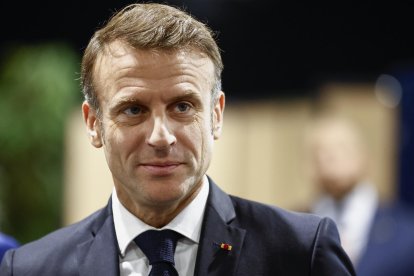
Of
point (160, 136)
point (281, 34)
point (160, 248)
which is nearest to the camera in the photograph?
point (160, 136)

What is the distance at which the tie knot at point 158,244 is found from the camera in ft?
6.61

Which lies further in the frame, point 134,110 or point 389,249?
point 389,249

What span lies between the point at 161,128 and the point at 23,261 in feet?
1.76

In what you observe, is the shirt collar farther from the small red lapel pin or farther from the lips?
the lips

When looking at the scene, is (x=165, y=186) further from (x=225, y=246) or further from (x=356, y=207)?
(x=356, y=207)

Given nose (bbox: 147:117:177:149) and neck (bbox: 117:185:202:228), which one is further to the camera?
neck (bbox: 117:185:202:228)

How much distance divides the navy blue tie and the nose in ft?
0.80

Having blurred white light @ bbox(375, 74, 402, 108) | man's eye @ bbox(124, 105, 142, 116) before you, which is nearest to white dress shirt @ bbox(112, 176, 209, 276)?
man's eye @ bbox(124, 105, 142, 116)

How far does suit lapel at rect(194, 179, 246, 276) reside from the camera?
2017 mm

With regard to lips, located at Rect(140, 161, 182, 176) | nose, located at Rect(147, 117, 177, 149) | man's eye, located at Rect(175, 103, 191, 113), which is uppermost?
man's eye, located at Rect(175, 103, 191, 113)

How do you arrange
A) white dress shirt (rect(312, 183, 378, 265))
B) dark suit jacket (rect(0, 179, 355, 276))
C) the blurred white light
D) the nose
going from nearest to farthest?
the nose
dark suit jacket (rect(0, 179, 355, 276))
white dress shirt (rect(312, 183, 378, 265))
the blurred white light

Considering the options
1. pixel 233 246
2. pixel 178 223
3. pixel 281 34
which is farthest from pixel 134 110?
pixel 281 34

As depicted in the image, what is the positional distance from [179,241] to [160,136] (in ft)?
0.96

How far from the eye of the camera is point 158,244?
204cm
